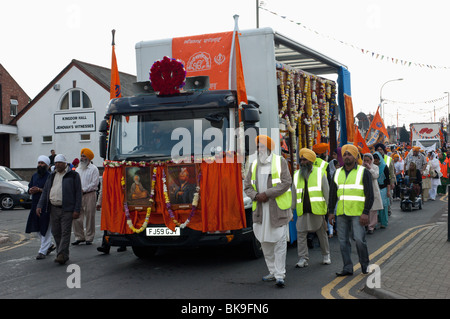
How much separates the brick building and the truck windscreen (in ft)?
97.9

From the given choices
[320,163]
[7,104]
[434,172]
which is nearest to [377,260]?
[320,163]

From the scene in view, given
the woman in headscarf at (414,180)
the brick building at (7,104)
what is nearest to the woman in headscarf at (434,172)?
the woman in headscarf at (414,180)

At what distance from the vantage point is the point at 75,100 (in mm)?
35469

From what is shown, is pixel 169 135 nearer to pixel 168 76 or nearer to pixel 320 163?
pixel 168 76

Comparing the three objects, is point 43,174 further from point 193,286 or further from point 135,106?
point 193,286

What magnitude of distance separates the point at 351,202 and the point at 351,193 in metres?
0.12

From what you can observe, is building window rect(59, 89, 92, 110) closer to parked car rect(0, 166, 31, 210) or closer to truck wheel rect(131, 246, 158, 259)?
parked car rect(0, 166, 31, 210)

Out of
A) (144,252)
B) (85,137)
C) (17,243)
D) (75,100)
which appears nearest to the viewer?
(144,252)

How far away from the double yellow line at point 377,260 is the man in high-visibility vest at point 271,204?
647 mm

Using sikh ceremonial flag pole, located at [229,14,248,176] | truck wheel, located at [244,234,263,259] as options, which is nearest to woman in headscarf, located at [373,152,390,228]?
truck wheel, located at [244,234,263,259]

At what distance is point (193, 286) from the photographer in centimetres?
709

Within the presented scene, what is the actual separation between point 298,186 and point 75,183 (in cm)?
372
